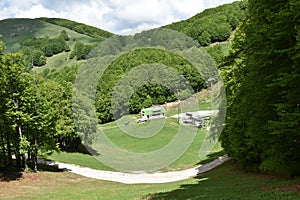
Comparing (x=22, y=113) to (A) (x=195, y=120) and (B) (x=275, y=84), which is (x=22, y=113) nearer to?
(B) (x=275, y=84)

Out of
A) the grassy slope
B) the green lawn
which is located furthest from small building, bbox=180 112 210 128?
the grassy slope

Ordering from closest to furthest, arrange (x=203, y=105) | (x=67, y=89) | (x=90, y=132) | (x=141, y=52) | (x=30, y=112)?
(x=30, y=112), (x=90, y=132), (x=67, y=89), (x=203, y=105), (x=141, y=52)

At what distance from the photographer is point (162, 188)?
24.1m

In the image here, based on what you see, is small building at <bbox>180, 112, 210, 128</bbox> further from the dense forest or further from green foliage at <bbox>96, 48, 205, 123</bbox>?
the dense forest

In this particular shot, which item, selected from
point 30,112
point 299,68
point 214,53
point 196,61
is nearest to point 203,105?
point 196,61

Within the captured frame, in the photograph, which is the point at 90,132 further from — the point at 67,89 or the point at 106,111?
the point at 106,111

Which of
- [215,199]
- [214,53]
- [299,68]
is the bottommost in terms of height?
[215,199]

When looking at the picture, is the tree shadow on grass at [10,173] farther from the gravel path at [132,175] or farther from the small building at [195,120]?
the small building at [195,120]

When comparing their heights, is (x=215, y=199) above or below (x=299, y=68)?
below

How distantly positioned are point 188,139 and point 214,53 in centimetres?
9874

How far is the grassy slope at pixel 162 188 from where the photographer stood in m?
15.4

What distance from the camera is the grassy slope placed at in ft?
50.5

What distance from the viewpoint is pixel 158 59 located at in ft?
395

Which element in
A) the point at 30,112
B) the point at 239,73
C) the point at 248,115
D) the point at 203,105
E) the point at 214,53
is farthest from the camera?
the point at 214,53
